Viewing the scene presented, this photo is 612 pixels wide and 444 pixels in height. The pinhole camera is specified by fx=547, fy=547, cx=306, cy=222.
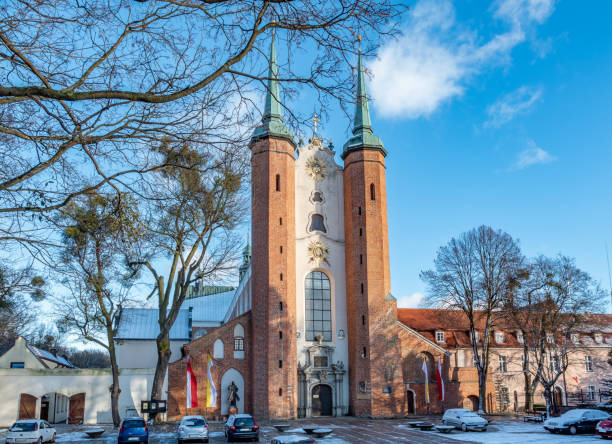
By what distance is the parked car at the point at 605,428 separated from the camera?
76.5 feet

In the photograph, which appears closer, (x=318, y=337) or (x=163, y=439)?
(x=163, y=439)

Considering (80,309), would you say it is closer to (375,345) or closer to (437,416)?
(375,345)

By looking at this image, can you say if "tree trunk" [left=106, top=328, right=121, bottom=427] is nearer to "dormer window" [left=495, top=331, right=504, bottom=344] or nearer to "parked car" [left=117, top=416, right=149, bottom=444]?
"parked car" [left=117, top=416, right=149, bottom=444]

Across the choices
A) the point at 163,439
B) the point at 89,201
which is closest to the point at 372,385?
the point at 163,439

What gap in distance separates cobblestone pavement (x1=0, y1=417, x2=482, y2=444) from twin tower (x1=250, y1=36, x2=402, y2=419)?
2.29m

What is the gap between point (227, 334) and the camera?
36688 mm

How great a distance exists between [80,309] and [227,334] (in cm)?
962

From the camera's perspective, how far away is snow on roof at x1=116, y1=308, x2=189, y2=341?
1966 inches

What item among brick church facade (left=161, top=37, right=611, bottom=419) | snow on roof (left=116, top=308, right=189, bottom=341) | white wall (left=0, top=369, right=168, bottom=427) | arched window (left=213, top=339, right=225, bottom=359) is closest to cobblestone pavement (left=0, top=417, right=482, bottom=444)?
brick church facade (left=161, top=37, right=611, bottom=419)

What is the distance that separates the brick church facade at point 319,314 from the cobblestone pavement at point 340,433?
2.49 meters

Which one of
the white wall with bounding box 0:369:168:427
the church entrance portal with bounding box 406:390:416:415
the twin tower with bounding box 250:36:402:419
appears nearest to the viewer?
the white wall with bounding box 0:369:168:427

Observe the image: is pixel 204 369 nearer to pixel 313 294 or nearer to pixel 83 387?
pixel 83 387

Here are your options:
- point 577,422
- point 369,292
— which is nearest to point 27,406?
point 369,292

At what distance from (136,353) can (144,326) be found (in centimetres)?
300
